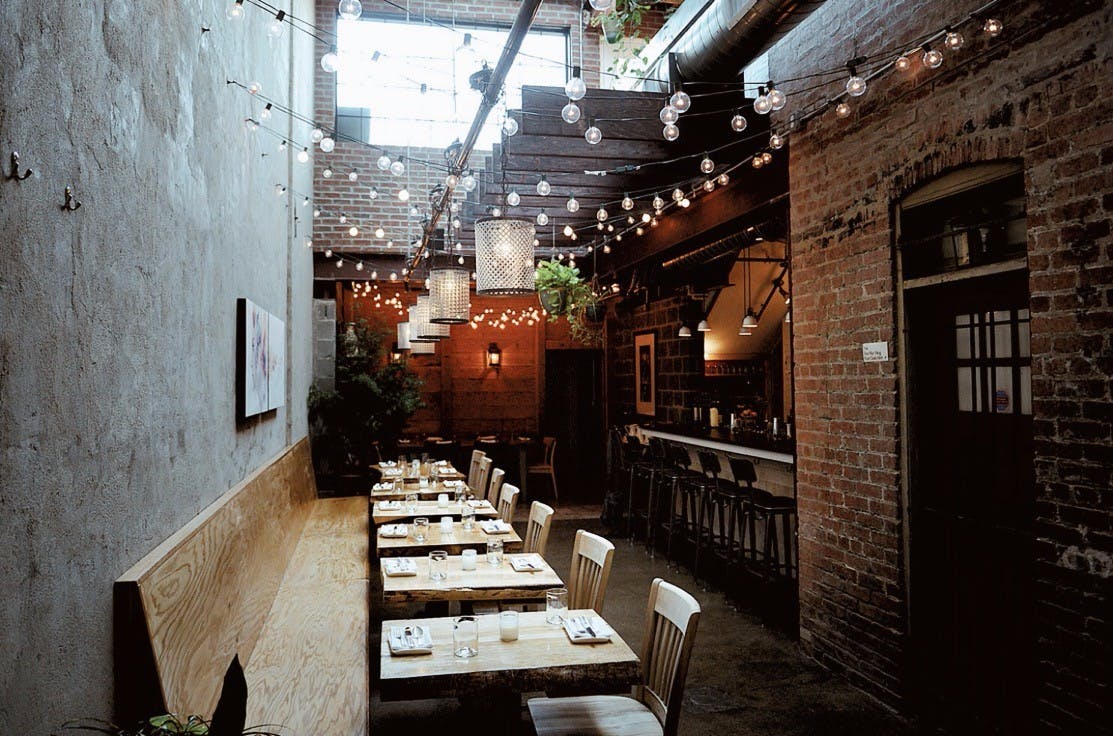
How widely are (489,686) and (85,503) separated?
1.28m

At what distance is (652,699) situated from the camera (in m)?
2.79

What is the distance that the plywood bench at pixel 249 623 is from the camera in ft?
7.00

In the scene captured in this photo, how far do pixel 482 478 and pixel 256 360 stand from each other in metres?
3.33

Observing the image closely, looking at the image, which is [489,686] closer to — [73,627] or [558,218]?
[73,627]

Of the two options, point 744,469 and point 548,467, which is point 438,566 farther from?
point 548,467

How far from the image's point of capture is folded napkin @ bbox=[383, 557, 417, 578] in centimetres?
357

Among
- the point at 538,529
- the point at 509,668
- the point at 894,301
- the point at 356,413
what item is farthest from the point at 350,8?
the point at 356,413

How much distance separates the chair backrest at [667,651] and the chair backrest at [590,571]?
42 centimetres

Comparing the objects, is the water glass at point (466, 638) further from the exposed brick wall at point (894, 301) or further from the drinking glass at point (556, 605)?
the exposed brick wall at point (894, 301)

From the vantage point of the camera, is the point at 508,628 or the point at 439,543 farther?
the point at 439,543

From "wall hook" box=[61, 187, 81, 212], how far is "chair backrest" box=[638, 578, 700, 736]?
6.79ft

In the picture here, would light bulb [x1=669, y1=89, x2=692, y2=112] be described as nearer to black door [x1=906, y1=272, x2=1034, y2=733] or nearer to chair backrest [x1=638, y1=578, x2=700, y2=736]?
black door [x1=906, y1=272, x2=1034, y2=733]

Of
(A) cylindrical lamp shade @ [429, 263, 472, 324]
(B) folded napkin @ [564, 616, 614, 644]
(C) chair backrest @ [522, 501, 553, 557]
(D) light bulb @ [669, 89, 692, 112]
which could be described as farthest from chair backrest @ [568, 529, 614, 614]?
(A) cylindrical lamp shade @ [429, 263, 472, 324]

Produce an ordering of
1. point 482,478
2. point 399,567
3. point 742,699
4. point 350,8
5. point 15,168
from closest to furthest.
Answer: point 15,168, point 350,8, point 399,567, point 742,699, point 482,478
